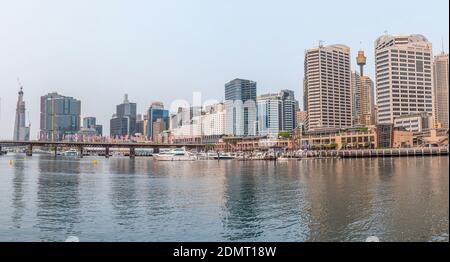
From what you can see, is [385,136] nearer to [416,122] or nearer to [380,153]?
[380,153]

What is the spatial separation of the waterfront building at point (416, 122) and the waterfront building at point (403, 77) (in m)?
8.95

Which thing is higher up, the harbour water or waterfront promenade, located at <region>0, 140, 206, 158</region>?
waterfront promenade, located at <region>0, 140, 206, 158</region>

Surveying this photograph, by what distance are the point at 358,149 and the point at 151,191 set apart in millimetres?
107122

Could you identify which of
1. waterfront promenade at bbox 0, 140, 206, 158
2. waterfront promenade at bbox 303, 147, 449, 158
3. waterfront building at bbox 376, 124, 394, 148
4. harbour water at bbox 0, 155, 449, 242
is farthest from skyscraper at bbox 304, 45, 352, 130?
harbour water at bbox 0, 155, 449, 242

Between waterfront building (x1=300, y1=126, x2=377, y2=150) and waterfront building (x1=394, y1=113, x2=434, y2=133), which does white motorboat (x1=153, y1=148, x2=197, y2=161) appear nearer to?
waterfront building (x1=300, y1=126, x2=377, y2=150)

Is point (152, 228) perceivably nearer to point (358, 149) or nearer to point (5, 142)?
point (358, 149)

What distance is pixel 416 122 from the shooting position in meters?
138

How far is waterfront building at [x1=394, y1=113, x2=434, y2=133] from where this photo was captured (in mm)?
135600

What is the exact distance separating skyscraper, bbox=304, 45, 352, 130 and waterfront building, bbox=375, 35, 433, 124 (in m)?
24.4

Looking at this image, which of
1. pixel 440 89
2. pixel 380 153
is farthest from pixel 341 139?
pixel 440 89
